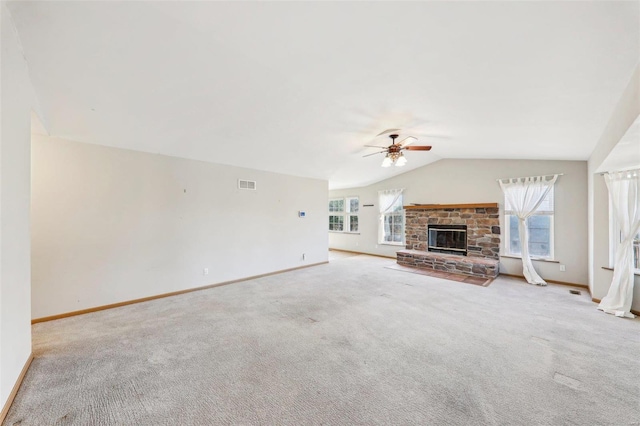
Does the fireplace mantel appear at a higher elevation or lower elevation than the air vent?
lower

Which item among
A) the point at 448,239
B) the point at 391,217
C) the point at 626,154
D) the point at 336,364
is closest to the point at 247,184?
the point at 336,364

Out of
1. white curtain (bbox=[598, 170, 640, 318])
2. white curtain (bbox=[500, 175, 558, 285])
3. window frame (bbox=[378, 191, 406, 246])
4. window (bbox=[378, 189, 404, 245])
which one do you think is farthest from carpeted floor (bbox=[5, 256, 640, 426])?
window (bbox=[378, 189, 404, 245])

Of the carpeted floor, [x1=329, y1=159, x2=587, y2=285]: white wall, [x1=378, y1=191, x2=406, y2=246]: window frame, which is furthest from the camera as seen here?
[x1=378, y1=191, x2=406, y2=246]: window frame

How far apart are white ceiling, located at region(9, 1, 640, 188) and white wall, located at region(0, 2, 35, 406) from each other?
0.69 feet

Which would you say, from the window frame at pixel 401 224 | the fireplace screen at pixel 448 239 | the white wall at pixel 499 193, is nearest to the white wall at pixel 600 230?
the white wall at pixel 499 193

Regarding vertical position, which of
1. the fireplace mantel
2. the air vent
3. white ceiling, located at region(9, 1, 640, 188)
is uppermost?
white ceiling, located at region(9, 1, 640, 188)

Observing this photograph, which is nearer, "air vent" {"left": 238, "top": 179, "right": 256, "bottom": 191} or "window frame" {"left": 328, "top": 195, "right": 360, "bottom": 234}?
"air vent" {"left": 238, "top": 179, "right": 256, "bottom": 191}

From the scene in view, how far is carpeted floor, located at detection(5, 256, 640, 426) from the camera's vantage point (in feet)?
5.71

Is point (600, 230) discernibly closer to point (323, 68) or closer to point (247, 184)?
point (323, 68)

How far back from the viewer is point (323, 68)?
2.29 meters

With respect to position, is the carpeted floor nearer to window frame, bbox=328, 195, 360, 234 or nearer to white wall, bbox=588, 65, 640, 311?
white wall, bbox=588, 65, 640, 311

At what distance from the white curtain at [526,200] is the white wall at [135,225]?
525 centimetres

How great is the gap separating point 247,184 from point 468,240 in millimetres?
5415

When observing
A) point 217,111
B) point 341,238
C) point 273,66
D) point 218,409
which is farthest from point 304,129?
point 341,238
